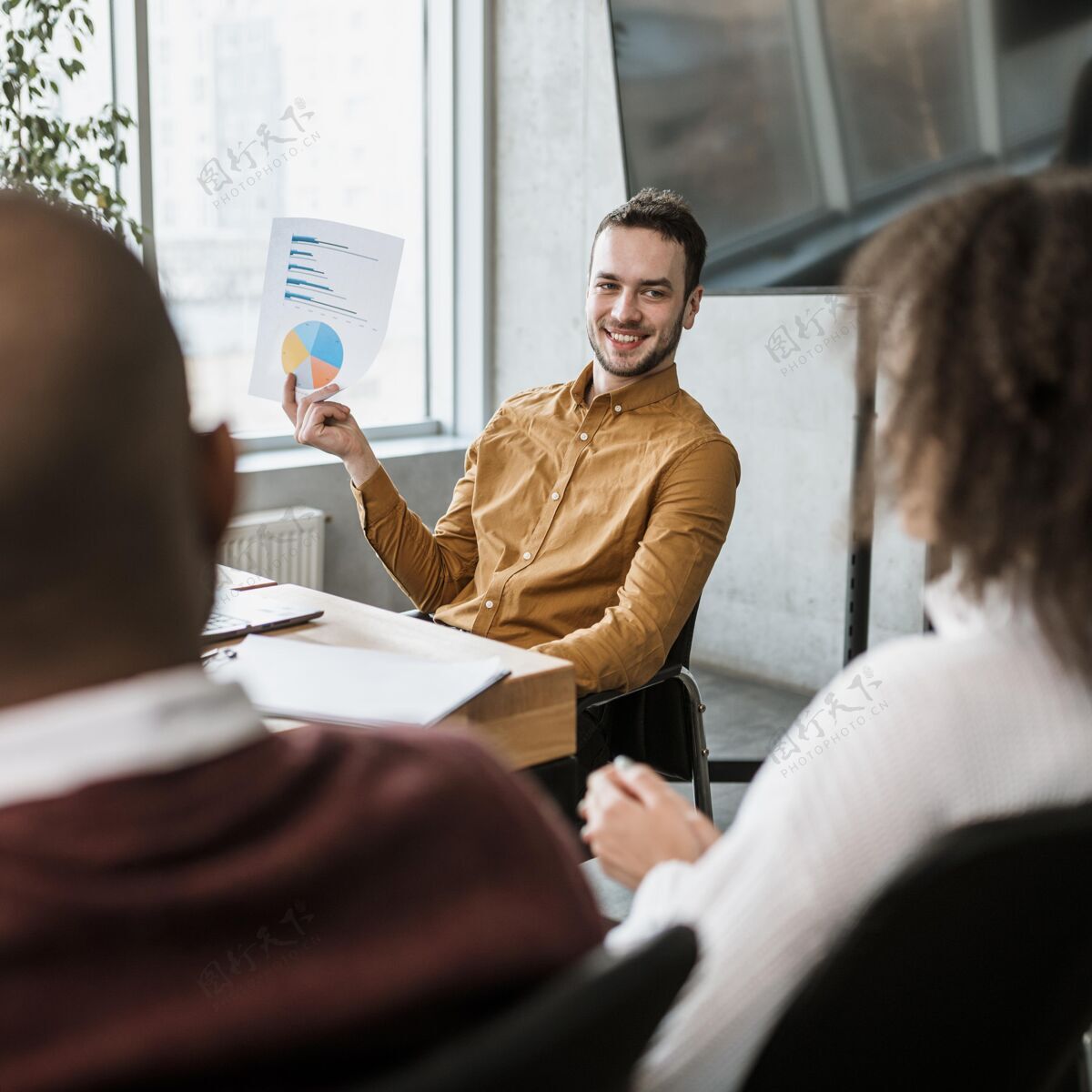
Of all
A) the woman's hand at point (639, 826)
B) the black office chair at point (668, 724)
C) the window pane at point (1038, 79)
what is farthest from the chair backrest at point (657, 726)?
the window pane at point (1038, 79)

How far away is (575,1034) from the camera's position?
0.53m

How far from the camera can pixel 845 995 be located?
2.38 ft

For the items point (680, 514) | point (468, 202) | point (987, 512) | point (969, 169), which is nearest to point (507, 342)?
point (468, 202)

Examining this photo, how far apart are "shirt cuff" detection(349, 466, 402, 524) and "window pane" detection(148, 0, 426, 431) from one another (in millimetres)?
1702

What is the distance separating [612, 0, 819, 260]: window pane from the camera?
3359mm

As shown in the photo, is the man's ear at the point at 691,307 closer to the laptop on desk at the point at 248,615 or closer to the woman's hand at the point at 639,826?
the laptop on desk at the point at 248,615

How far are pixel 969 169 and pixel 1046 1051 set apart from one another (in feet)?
8.30

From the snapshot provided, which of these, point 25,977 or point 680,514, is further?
point 680,514

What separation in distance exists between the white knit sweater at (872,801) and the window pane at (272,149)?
133 inches

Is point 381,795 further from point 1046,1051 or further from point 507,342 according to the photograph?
point 507,342

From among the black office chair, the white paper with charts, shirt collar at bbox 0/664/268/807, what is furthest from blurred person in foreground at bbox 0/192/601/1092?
the black office chair

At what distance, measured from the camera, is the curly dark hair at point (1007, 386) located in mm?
771

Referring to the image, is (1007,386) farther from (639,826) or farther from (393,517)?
(393,517)

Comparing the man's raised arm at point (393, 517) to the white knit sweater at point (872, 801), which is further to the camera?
the man's raised arm at point (393, 517)
